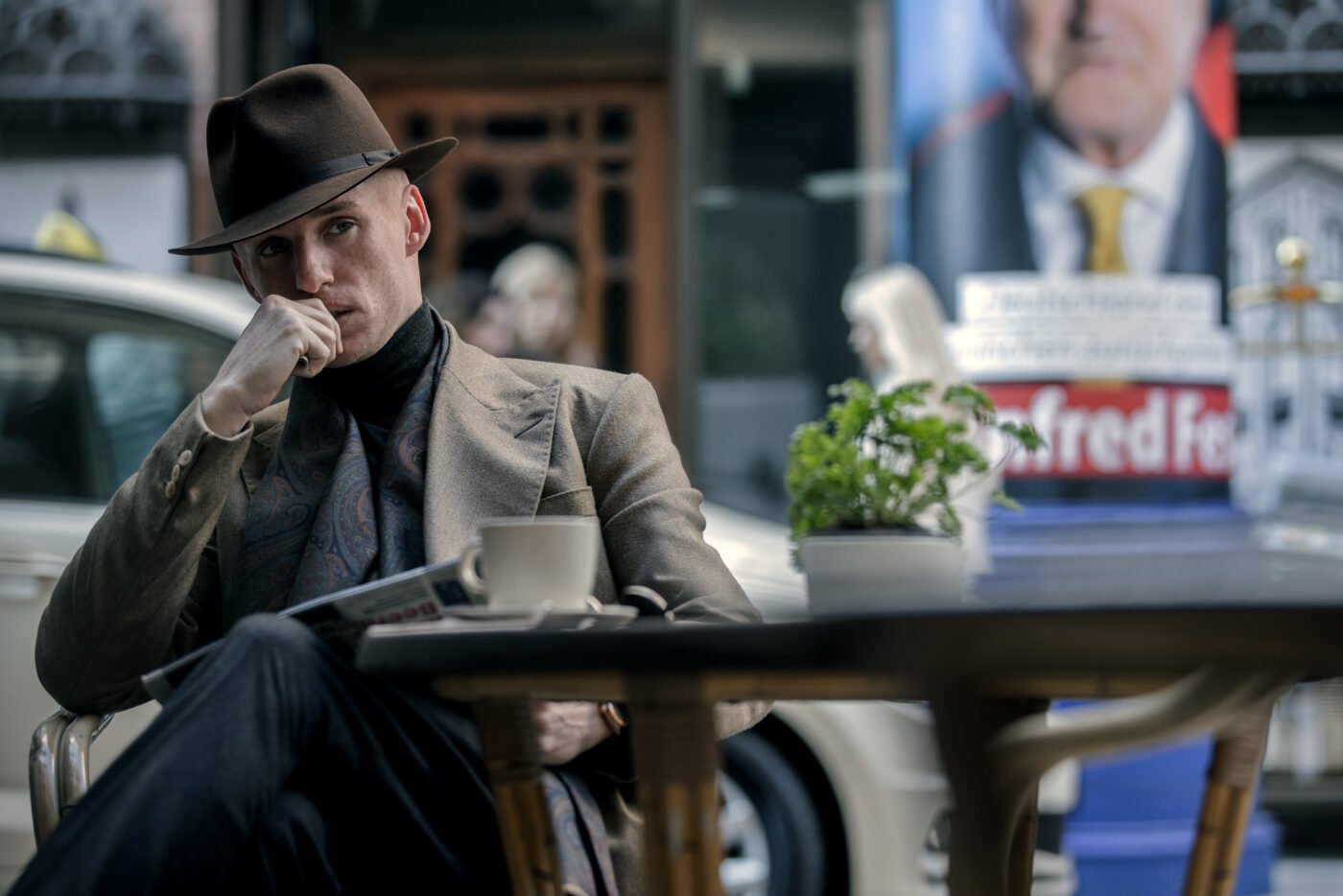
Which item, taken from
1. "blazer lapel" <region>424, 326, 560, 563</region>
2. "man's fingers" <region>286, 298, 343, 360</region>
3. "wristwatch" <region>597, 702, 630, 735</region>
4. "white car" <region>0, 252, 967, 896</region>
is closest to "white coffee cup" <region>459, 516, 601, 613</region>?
"wristwatch" <region>597, 702, 630, 735</region>

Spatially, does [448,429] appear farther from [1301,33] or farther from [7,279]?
[1301,33]

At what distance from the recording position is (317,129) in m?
2.38

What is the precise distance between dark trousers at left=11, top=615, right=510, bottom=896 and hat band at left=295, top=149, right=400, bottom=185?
763 millimetres

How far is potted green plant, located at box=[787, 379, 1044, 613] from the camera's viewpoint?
6.89 feet

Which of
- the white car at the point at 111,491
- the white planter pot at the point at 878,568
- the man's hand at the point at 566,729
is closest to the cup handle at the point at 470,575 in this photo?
the man's hand at the point at 566,729

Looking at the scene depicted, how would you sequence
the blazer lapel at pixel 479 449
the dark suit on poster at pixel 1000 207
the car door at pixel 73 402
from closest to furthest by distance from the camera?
the blazer lapel at pixel 479 449 → the car door at pixel 73 402 → the dark suit on poster at pixel 1000 207

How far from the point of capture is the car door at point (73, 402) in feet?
13.8

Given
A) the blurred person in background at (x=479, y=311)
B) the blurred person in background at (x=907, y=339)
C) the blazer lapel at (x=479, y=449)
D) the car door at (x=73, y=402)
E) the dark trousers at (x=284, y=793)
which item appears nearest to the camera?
the dark trousers at (x=284, y=793)

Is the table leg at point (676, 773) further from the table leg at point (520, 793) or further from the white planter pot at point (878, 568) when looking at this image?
the white planter pot at point (878, 568)

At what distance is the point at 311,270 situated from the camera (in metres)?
2.35

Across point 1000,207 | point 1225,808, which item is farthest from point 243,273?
point 1000,207

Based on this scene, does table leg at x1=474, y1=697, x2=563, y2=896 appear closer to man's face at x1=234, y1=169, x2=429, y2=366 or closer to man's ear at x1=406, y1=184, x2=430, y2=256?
man's face at x1=234, y1=169, x2=429, y2=366

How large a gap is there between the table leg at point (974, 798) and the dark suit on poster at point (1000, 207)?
15.1 ft

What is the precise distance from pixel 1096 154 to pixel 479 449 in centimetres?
394
